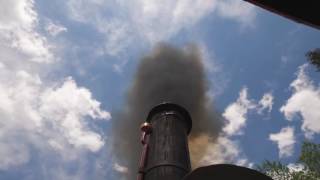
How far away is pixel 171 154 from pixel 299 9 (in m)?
3.05

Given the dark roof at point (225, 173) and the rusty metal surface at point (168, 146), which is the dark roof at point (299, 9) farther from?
the rusty metal surface at point (168, 146)

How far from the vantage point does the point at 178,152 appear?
423cm

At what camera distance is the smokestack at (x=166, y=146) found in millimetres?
3809

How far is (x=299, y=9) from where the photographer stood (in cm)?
135

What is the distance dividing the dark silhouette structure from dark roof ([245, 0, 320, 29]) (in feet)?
4.88

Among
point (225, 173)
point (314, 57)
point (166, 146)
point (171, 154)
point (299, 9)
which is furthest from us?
point (314, 57)

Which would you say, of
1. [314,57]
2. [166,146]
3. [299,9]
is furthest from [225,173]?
[314,57]

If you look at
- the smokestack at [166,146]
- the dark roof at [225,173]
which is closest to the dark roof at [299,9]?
the dark roof at [225,173]

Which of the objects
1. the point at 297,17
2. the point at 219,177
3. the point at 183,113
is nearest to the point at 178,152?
the point at 183,113

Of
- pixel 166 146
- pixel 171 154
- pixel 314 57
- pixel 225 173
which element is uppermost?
pixel 314 57

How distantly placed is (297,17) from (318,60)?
857cm

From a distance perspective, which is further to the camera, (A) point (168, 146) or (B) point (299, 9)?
(A) point (168, 146)

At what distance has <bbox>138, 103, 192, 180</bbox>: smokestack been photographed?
150 inches

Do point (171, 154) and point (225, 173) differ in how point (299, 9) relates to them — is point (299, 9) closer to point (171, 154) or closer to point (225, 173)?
point (225, 173)
